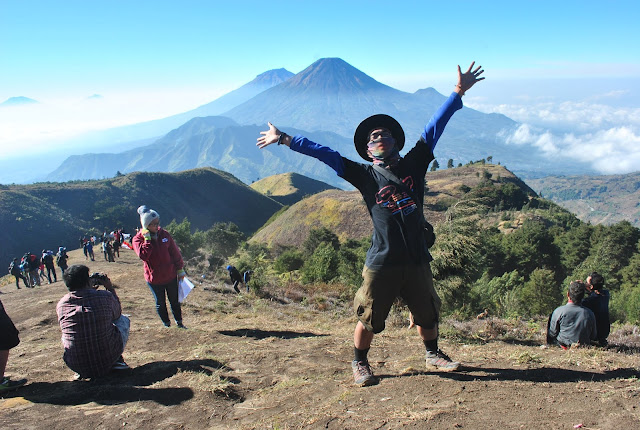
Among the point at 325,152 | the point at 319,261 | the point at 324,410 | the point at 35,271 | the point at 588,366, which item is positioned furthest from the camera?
the point at 319,261

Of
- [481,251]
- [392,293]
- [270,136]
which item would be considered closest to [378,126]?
[270,136]

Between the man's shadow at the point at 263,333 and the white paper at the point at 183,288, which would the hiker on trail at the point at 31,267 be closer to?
the white paper at the point at 183,288

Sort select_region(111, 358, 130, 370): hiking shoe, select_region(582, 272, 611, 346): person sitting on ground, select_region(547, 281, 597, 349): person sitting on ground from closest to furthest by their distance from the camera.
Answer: select_region(111, 358, 130, 370): hiking shoe
select_region(547, 281, 597, 349): person sitting on ground
select_region(582, 272, 611, 346): person sitting on ground

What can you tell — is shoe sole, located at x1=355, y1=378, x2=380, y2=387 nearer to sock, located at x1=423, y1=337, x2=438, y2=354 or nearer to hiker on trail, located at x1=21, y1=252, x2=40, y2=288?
sock, located at x1=423, y1=337, x2=438, y2=354

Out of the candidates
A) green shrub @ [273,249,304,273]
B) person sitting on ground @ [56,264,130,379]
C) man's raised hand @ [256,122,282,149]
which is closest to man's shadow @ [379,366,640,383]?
man's raised hand @ [256,122,282,149]

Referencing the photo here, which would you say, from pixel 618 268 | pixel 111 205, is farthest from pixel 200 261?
pixel 111 205

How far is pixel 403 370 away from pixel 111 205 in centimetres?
9081

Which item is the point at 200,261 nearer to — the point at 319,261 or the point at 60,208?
the point at 319,261

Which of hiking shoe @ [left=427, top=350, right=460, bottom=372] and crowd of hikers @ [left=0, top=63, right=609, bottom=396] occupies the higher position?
crowd of hikers @ [left=0, top=63, right=609, bottom=396]

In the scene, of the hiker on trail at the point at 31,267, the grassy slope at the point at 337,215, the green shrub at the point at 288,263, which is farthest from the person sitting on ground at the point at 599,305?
the grassy slope at the point at 337,215

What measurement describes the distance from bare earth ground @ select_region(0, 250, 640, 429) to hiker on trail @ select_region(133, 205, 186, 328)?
690 mm

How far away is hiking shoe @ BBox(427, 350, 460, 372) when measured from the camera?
11.9 feet

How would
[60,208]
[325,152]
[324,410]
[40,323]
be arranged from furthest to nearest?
1. [60,208]
2. [40,323]
3. [325,152]
4. [324,410]

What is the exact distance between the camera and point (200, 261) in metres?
27.8
